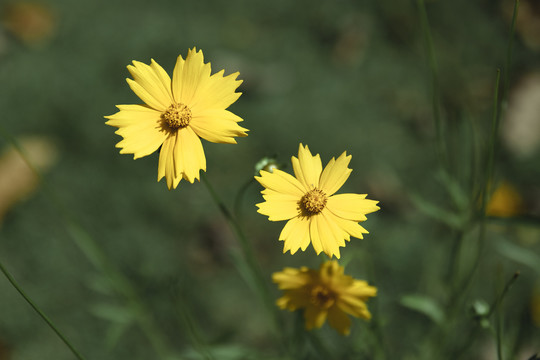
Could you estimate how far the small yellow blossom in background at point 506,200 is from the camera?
4.96 ft

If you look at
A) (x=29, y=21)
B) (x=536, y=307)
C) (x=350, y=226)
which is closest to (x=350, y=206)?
(x=350, y=226)

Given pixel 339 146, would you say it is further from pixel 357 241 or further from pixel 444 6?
pixel 444 6

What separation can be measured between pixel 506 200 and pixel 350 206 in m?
1.06

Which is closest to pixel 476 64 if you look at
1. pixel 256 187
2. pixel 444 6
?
pixel 444 6

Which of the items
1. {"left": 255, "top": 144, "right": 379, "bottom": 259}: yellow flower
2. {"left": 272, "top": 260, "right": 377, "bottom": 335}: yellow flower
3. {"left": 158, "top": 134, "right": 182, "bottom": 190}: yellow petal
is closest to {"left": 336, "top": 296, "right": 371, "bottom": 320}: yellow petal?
{"left": 272, "top": 260, "right": 377, "bottom": 335}: yellow flower

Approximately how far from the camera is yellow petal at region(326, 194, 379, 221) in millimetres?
734

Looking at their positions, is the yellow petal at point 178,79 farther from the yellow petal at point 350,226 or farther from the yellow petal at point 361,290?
the yellow petal at point 361,290

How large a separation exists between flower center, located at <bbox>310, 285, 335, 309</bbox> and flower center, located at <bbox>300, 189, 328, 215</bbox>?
0.16 meters

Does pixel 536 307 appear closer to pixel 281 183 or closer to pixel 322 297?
pixel 322 297

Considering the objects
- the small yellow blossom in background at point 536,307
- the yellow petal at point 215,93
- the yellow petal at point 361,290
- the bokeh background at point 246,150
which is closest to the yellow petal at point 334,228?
the yellow petal at point 361,290

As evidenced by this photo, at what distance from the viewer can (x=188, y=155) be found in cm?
76

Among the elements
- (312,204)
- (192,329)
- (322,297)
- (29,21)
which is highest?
(29,21)

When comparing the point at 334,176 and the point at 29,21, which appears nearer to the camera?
the point at 334,176

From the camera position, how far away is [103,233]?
1670mm
